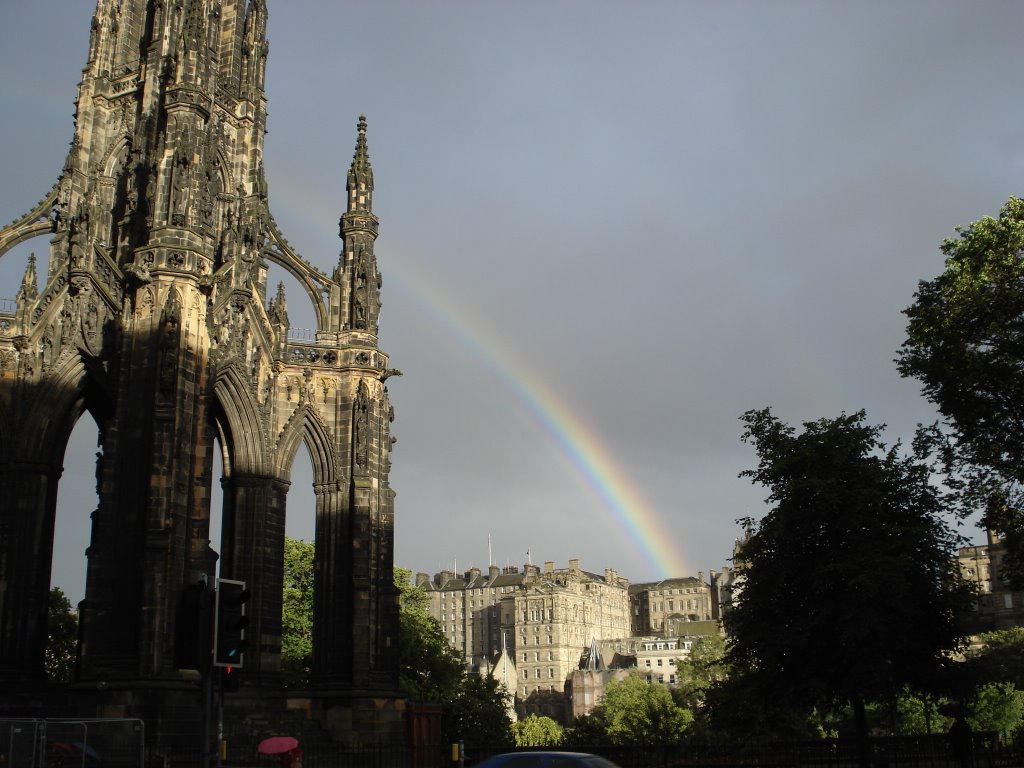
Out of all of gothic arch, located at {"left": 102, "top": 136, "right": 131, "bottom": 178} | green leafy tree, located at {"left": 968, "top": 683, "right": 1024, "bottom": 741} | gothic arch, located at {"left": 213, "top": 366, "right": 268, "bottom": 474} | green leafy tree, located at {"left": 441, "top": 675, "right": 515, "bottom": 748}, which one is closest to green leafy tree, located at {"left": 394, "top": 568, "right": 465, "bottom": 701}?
green leafy tree, located at {"left": 441, "top": 675, "right": 515, "bottom": 748}

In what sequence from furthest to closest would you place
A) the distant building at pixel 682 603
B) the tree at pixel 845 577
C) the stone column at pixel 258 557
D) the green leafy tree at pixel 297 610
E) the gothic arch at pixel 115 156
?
1. the distant building at pixel 682 603
2. the green leafy tree at pixel 297 610
3. the gothic arch at pixel 115 156
4. the stone column at pixel 258 557
5. the tree at pixel 845 577

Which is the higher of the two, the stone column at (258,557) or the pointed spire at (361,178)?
the pointed spire at (361,178)

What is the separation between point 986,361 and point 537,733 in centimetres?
7595

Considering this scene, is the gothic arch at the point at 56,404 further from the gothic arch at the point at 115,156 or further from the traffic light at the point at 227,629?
the traffic light at the point at 227,629

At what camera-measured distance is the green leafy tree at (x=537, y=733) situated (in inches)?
3660

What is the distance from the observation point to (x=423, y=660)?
5581 centimetres

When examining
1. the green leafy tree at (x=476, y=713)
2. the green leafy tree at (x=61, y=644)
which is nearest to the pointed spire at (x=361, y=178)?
the green leafy tree at (x=61, y=644)

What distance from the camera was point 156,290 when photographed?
28.2 m

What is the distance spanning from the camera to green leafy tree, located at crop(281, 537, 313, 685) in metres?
51.0

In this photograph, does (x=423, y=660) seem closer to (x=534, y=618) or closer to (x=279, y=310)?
(x=279, y=310)

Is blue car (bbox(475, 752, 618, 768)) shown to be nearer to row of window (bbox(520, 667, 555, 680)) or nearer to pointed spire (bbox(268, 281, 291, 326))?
pointed spire (bbox(268, 281, 291, 326))

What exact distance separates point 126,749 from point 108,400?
12179mm

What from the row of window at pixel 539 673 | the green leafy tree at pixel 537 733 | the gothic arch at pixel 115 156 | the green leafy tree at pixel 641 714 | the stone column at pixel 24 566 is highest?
the gothic arch at pixel 115 156

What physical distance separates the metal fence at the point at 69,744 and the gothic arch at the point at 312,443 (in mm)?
11009
